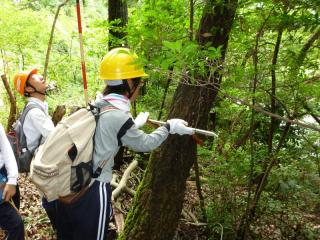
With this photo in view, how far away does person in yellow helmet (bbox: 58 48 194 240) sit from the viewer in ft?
8.57

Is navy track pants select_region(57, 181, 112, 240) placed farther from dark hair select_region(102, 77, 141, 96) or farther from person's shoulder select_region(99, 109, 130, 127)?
dark hair select_region(102, 77, 141, 96)

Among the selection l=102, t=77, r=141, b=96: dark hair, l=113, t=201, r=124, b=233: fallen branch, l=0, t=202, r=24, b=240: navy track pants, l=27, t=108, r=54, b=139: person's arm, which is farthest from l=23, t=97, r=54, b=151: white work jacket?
l=113, t=201, r=124, b=233: fallen branch

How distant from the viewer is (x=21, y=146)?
388cm

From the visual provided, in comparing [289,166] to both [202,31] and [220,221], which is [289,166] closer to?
[220,221]

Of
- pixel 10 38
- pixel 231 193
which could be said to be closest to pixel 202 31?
pixel 231 193

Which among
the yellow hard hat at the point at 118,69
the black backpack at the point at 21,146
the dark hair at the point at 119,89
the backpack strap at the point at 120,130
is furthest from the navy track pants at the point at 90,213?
the black backpack at the point at 21,146

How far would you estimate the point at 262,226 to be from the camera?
4.58 metres

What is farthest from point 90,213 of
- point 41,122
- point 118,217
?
point 118,217

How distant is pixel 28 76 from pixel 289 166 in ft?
10.7

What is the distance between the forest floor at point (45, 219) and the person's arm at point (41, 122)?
1421mm

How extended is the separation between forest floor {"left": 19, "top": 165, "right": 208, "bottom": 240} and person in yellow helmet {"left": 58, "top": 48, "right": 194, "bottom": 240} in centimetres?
167

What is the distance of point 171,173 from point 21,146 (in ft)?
5.72

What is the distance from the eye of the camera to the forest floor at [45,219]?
4.39 meters

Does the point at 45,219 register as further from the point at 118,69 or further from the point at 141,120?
the point at 118,69
